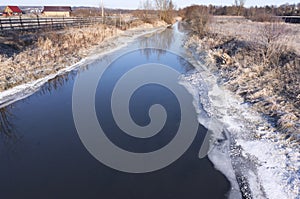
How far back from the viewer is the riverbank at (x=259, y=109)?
4.67m

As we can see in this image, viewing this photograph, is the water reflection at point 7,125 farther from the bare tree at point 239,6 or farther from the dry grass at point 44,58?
the bare tree at point 239,6

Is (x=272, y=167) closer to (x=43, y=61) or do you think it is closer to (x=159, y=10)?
(x=43, y=61)

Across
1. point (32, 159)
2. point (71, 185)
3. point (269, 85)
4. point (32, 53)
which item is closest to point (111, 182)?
point (71, 185)

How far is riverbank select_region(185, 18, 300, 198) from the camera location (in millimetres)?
4668

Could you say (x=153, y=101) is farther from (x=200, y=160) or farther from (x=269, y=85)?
(x=269, y=85)

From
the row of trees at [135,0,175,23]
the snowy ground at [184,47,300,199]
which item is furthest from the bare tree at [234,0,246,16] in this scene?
the snowy ground at [184,47,300,199]

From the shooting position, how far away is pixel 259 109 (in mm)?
7426

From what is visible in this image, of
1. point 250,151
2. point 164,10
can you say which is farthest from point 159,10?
point 250,151

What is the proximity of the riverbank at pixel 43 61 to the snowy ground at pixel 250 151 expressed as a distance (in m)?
7.64

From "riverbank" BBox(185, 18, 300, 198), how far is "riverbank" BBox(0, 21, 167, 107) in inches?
296

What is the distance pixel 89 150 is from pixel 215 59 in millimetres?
10847

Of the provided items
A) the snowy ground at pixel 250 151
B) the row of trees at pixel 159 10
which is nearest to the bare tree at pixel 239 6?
the row of trees at pixel 159 10

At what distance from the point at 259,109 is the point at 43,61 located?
12170mm

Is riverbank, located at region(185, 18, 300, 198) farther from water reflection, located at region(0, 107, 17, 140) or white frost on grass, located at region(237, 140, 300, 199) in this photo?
water reflection, located at region(0, 107, 17, 140)
